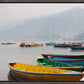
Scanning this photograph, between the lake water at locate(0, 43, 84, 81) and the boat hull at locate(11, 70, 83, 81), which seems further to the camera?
the lake water at locate(0, 43, 84, 81)

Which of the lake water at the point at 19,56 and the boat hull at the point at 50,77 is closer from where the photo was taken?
the boat hull at the point at 50,77

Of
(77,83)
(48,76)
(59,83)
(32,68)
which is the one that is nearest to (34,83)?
(59,83)

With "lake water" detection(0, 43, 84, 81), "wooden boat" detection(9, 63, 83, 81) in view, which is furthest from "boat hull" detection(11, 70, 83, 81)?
"lake water" detection(0, 43, 84, 81)

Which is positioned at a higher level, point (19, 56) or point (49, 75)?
point (49, 75)

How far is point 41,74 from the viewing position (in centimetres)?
562

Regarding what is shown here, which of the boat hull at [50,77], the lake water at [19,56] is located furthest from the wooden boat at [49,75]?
the lake water at [19,56]

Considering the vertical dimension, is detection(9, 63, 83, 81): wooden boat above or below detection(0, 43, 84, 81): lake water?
above

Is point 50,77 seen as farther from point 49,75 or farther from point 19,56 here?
point 19,56

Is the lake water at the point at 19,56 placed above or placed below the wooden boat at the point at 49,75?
below

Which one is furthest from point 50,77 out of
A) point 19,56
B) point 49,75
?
point 19,56

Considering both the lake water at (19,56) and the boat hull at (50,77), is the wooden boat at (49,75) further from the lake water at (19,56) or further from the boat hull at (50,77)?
the lake water at (19,56)

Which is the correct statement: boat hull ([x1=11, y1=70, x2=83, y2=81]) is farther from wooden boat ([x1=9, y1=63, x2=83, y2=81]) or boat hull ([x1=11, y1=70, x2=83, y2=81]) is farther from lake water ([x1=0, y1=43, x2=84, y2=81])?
lake water ([x1=0, y1=43, x2=84, y2=81])

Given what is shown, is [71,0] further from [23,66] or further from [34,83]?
[23,66]

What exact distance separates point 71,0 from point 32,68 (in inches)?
167
